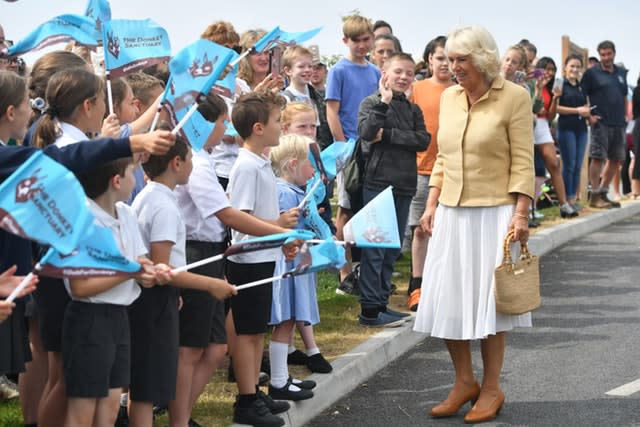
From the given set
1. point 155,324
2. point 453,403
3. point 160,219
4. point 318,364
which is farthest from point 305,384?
point 160,219

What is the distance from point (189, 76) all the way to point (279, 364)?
2392 mm

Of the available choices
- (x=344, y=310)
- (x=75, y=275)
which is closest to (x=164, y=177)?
(x=75, y=275)

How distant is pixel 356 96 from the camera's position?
9.91 metres

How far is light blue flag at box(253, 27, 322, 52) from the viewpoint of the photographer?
6695mm

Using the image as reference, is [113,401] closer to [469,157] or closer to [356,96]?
[469,157]

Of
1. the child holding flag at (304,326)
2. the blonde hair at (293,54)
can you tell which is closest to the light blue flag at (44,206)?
the child holding flag at (304,326)

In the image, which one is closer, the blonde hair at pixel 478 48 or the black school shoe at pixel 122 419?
the black school shoe at pixel 122 419

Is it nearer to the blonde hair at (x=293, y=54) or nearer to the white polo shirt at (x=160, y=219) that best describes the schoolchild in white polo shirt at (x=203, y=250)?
the white polo shirt at (x=160, y=219)

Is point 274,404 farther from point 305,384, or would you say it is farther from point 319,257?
point 319,257

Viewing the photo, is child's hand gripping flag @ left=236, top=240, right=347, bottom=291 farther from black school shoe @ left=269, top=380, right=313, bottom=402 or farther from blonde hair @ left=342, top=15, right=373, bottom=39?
blonde hair @ left=342, top=15, right=373, bottom=39

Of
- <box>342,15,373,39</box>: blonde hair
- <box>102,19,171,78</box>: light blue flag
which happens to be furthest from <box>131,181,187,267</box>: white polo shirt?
<box>342,15,373,39</box>: blonde hair

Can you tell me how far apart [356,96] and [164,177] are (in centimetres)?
485

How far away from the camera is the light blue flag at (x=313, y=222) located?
21.5ft

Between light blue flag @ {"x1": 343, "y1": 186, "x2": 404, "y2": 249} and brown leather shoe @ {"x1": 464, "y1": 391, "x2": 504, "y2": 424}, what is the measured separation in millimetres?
1349
